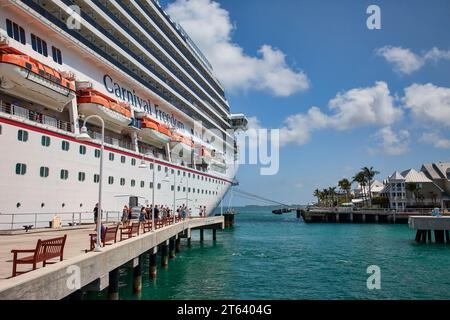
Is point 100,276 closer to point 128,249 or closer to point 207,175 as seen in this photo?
point 128,249

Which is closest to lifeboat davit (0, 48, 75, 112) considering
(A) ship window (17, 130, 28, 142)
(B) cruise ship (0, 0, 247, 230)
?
(B) cruise ship (0, 0, 247, 230)

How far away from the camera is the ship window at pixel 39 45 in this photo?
79.1 ft

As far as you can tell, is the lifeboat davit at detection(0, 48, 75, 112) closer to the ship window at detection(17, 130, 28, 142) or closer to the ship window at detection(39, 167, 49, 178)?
the ship window at detection(17, 130, 28, 142)

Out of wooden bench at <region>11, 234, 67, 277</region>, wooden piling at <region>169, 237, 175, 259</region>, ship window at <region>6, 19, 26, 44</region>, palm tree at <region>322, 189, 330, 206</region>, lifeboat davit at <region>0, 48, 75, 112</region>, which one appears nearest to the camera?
wooden bench at <region>11, 234, 67, 277</region>

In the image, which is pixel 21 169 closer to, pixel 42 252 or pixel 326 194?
pixel 42 252

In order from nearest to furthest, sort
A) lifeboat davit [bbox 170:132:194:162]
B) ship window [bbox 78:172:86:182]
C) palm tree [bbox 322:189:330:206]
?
ship window [bbox 78:172:86:182] → lifeboat davit [bbox 170:132:194:162] → palm tree [bbox 322:189:330:206]

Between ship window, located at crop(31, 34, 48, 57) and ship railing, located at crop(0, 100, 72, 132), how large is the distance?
4.31m

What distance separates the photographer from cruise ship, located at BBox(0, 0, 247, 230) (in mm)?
20422

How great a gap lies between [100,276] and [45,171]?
44.2ft

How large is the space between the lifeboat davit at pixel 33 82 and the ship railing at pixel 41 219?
7.17 m

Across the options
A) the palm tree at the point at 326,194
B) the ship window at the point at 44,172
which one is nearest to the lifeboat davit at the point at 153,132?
the ship window at the point at 44,172

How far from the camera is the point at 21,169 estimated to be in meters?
19.9
